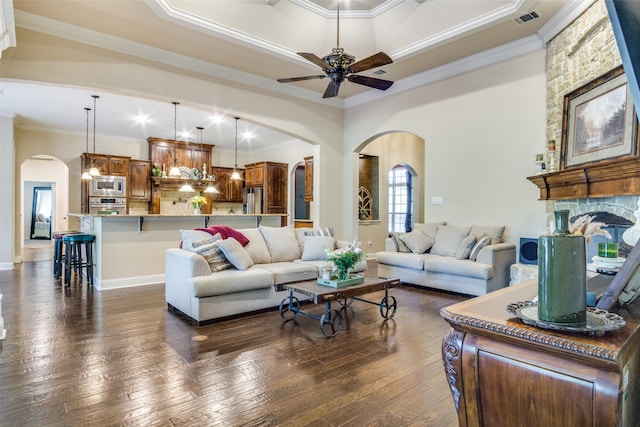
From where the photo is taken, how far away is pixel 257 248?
186 inches

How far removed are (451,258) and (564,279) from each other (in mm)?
4595

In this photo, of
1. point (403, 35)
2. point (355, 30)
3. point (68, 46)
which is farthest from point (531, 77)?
point (68, 46)

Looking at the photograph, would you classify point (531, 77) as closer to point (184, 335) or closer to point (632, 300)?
point (632, 300)

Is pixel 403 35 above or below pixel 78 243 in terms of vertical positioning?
above

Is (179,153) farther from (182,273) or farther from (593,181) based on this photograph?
(593,181)

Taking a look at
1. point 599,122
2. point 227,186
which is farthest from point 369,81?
point 227,186

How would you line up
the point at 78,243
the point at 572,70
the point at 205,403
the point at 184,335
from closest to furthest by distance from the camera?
the point at 205,403
the point at 184,335
the point at 572,70
the point at 78,243

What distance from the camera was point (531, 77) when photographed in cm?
496

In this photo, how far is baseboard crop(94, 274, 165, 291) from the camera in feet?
17.2

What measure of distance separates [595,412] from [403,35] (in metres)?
5.22

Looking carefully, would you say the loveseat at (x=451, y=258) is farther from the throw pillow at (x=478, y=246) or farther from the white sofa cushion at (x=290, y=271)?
the white sofa cushion at (x=290, y=271)

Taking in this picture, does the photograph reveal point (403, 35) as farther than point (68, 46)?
Yes

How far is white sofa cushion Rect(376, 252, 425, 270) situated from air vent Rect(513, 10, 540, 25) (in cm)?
326

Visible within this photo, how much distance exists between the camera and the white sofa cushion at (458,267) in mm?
4648
